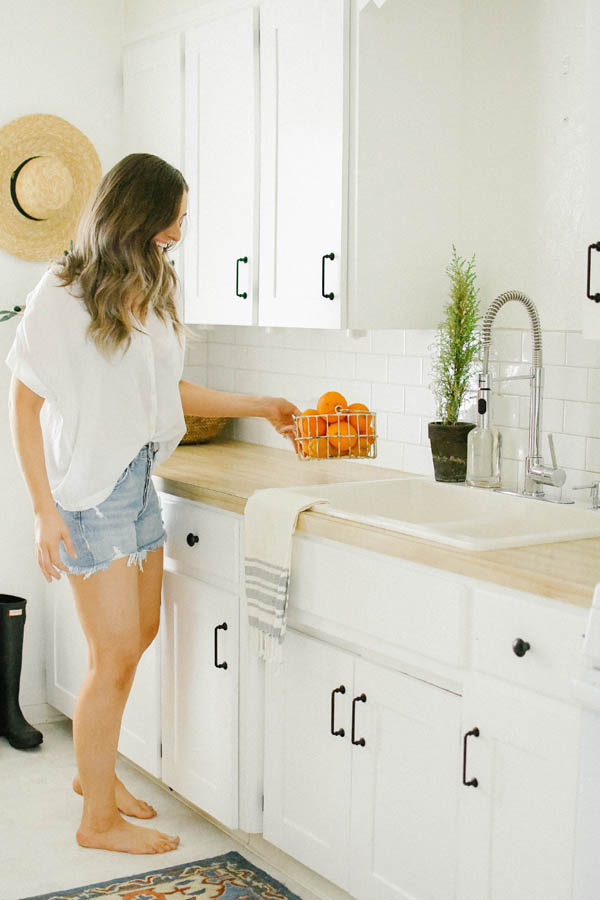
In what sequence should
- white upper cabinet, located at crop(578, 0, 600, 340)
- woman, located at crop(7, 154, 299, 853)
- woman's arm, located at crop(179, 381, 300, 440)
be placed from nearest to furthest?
white upper cabinet, located at crop(578, 0, 600, 340) < woman, located at crop(7, 154, 299, 853) < woman's arm, located at crop(179, 381, 300, 440)

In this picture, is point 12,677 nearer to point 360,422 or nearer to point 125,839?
point 125,839

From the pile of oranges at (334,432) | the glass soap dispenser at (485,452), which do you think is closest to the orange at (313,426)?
the pile of oranges at (334,432)

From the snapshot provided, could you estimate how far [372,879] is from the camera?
2354 millimetres

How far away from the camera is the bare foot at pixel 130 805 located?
10.00 feet

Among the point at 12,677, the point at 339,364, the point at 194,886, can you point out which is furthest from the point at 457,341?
the point at 12,677

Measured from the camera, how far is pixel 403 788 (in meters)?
2.25

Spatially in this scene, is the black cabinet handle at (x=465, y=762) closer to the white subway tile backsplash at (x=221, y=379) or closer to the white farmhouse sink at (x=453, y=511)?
the white farmhouse sink at (x=453, y=511)

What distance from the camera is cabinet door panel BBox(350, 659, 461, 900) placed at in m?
2.14

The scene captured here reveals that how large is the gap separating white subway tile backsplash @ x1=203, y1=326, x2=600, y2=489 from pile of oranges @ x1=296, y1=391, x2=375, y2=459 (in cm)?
24

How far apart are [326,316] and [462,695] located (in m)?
1.15

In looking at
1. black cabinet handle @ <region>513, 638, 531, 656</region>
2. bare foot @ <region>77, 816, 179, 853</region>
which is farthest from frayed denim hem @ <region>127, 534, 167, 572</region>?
black cabinet handle @ <region>513, 638, 531, 656</region>

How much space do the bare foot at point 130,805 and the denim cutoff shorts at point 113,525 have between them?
2.34 ft

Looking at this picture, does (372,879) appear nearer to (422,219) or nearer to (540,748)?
(540,748)

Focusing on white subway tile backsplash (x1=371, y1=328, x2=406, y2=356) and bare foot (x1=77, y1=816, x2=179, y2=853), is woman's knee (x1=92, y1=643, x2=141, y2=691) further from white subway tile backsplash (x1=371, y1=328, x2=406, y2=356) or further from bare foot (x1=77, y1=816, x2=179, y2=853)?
white subway tile backsplash (x1=371, y1=328, x2=406, y2=356)
